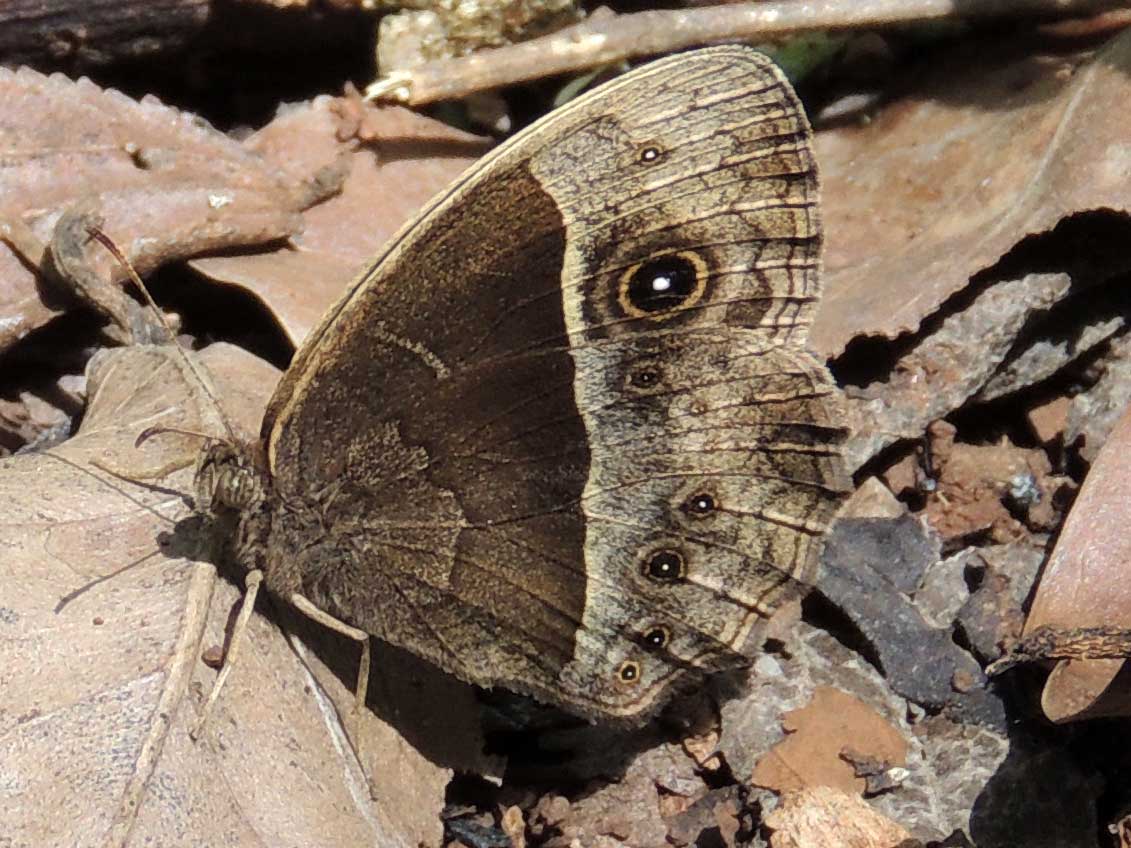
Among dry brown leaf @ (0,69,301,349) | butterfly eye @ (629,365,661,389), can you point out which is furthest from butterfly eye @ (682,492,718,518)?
dry brown leaf @ (0,69,301,349)

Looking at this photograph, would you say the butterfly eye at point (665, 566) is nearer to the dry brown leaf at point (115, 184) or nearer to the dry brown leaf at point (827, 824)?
the dry brown leaf at point (827, 824)

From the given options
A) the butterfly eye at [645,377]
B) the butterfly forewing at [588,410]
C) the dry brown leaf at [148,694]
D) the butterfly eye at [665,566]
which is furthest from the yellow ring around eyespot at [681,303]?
the dry brown leaf at [148,694]

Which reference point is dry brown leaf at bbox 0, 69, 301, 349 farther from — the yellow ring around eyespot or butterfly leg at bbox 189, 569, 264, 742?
the yellow ring around eyespot

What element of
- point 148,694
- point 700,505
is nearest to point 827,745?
point 700,505

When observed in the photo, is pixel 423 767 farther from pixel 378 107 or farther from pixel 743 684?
pixel 378 107

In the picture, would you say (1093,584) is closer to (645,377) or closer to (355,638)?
(645,377)

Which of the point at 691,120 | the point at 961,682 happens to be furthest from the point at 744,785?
the point at 691,120
